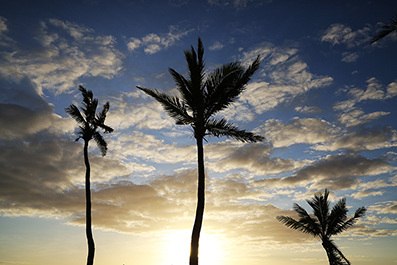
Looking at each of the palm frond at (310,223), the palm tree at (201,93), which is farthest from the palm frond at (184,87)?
the palm frond at (310,223)

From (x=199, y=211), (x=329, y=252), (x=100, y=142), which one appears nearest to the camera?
(x=199, y=211)

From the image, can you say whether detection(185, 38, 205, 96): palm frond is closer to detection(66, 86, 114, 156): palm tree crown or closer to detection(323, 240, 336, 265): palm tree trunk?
detection(66, 86, 114, 156): palm tree crown

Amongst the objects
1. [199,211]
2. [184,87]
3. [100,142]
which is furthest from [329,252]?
[100,142]

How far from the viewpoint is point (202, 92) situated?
1370 cm

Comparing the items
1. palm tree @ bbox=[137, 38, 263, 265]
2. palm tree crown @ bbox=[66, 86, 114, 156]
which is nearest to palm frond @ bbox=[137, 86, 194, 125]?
palm tree @ bbox=[137, 38, 263, 265]

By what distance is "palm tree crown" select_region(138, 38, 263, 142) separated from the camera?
1346 cm

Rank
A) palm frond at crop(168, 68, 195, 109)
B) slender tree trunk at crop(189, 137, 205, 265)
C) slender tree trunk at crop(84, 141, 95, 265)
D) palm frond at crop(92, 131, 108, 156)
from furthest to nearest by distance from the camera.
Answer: palm frond at crop(92, 131, 108, 156)
slender tree trunk at crop(84, 141, 95, 265)
palm frond at crop(168, 68, 195, 109)
slender tree trunk at crop(189, 137, 205, 265)

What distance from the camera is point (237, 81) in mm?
13836

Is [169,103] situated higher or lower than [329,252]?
higher

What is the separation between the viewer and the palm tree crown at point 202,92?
44.2ft

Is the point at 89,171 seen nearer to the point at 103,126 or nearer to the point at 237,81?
the point at 103,126

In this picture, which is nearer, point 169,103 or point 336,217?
point 169,103

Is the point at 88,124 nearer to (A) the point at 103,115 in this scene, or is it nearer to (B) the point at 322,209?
(A) the point at 103,115

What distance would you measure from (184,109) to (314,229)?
1758 centimetres
